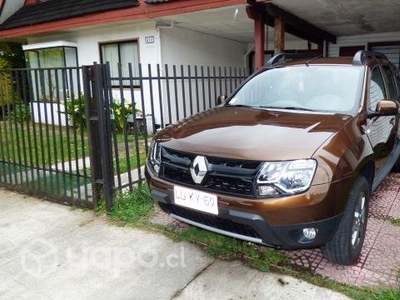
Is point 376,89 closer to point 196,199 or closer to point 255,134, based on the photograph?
point 255,134

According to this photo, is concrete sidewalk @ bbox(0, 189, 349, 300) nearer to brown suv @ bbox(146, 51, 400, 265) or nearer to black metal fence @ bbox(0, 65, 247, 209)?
brown suv @ bbox(146, 51, 400, 265)

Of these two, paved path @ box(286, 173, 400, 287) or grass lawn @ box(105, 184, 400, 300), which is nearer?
grass lawn @ box(105, 184, 400, 300)

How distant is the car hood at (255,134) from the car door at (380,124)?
1.80 ft

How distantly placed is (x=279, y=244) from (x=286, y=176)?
52 cm

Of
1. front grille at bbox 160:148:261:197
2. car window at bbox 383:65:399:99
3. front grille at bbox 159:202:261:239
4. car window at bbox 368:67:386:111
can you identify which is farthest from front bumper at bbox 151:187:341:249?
car window at bbox 383:65:399:99

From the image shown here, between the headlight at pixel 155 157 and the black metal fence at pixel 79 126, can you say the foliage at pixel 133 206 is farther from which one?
the headlight at pixel 155 157

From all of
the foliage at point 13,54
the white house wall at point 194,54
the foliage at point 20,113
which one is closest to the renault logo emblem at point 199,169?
the foliage at point 20,113

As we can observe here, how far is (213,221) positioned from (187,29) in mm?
8873

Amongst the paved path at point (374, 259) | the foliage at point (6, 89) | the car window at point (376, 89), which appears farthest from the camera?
the foliage at point (6, 89)

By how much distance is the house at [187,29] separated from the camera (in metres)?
7.63

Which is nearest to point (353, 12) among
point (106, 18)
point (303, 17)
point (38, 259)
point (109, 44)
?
point (303, 17)

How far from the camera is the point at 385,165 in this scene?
4.14 meters

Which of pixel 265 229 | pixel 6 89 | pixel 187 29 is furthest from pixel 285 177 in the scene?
pixel 187 29

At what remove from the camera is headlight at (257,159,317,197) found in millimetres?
2508
